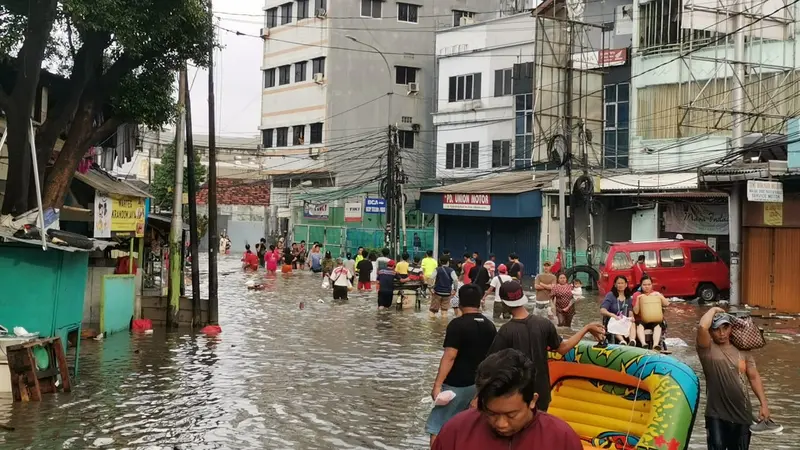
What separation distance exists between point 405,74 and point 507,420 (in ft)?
186

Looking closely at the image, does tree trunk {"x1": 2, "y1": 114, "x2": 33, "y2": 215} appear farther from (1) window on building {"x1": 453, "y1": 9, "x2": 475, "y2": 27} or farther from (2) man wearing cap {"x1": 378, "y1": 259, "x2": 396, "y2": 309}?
(1) window on building {"x1": 453, "y1": 9, "x2": 475, "y2": 27}

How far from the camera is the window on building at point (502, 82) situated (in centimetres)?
4762

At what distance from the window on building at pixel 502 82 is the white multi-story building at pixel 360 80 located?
8833mm

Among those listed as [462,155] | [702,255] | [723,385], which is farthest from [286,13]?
[723,385]

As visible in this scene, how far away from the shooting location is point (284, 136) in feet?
201

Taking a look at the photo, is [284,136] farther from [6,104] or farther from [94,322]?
[6,104]

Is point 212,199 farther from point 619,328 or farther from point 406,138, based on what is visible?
point 406,138

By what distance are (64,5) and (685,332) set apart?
15.6m

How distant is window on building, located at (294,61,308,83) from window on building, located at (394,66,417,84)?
5.95 metres

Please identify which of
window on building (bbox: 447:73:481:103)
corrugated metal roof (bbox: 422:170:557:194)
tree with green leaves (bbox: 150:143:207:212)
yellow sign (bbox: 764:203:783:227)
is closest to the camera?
yellow sign (bbox: 764:203:783:227)

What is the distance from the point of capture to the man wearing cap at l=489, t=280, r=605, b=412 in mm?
7277

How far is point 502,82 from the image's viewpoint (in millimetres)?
48062

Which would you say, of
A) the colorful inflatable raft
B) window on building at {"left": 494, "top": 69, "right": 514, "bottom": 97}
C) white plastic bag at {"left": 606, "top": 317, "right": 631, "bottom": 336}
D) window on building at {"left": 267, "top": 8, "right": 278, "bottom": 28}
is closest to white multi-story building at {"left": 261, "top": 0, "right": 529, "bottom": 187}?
window on building at {"left": 267, "top": 8, "right": 278, "bottom": 28}

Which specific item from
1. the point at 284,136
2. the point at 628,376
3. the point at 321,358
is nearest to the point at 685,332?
the point at 321,358
